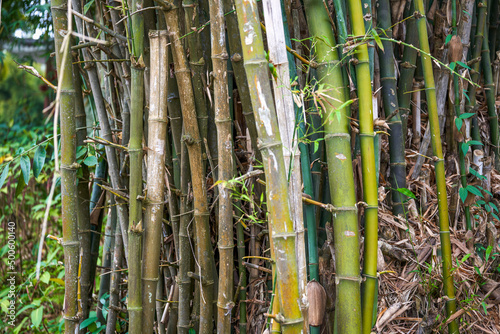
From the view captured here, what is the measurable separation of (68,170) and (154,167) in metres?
0.27

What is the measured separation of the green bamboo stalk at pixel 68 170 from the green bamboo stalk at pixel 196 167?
311 mm

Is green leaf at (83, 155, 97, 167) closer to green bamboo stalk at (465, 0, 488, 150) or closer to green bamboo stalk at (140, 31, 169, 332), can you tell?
green bamboo stalk at (140, 31, 169, 332)

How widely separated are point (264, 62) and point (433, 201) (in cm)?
108

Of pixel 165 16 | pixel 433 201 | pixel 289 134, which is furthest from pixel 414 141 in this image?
pixel 165 16

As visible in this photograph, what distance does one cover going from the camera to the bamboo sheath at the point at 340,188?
0.96m

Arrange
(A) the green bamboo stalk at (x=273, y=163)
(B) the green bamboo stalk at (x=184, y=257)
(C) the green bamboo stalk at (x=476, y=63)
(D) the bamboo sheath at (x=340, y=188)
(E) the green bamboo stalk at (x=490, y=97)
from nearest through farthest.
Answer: (A) the green bamboo stalk at (x=273, y=163)
(D) the bamboo sheath at (x=340, y=188)
(B) the green bamboo stalk at (x=184, y=257)
(C) the green bamboo stalk at (x=476, y=63)
(E) the green bamboo stalk at (x=490, y=97)

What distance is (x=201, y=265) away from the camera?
3.93ft

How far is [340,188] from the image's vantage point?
976mm

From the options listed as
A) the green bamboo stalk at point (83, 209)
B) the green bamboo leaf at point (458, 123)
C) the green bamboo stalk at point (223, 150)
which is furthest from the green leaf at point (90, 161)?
the green bamboo leaf at point (458, 123)

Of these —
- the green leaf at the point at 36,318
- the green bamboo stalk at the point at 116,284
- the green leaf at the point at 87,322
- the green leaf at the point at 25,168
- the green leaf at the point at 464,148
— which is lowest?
the green leaf at the point at 36,318

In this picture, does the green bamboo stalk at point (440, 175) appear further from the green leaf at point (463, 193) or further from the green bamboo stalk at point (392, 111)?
the green leaf at point (463, 193)

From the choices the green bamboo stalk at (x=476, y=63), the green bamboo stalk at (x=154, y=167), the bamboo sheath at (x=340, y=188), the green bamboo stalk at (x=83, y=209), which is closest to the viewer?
the bamboo sheath at (x=340, y=188)

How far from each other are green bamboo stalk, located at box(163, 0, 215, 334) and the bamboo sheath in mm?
379

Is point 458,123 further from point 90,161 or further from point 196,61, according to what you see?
point 90,161
